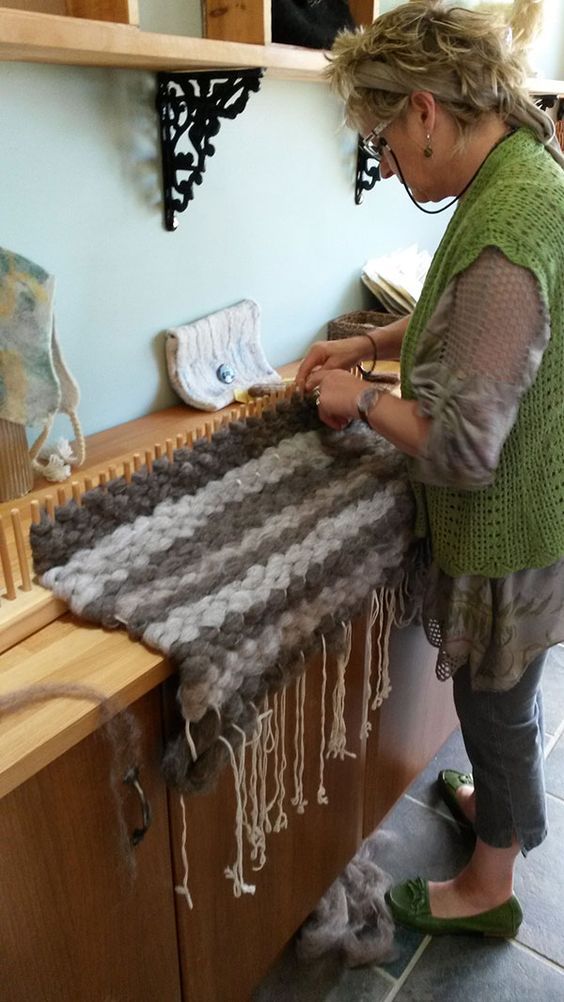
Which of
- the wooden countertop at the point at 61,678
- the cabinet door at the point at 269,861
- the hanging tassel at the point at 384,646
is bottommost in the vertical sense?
the cabinet door at the point at 269,861

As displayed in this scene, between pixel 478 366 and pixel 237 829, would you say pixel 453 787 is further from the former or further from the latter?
pixel 478 366

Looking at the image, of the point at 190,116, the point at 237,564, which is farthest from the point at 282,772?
the point at 190,116

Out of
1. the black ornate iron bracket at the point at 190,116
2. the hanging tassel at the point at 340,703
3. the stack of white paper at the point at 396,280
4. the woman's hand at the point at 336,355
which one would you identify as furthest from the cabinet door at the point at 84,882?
the stack of white paper at the point at 396,280

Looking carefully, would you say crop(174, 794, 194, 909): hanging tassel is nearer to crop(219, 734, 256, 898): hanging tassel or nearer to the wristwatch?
crop(219, 734, 256, 898): hanging tassel

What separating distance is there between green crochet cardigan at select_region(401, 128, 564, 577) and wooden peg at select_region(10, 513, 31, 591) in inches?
18.9

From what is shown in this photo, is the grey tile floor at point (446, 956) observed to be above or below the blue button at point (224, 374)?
below

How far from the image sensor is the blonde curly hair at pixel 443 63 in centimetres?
86

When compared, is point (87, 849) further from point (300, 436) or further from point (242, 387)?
point (242, 387)

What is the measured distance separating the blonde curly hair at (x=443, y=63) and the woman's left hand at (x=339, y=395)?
0.31 m

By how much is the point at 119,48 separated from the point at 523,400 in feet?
1.97

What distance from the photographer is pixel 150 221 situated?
124 cm

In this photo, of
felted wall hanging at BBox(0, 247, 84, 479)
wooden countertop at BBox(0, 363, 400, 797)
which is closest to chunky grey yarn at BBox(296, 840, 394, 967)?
wooden countertop at BBox(0, 363, 400, 797)

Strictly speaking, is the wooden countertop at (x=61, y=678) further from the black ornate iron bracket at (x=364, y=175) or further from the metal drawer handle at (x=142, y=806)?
the black ornate iron bracket at (x=364, y=175)

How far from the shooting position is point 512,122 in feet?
2.97
